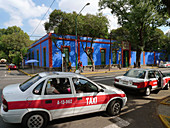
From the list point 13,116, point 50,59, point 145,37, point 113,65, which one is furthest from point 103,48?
point 13,116

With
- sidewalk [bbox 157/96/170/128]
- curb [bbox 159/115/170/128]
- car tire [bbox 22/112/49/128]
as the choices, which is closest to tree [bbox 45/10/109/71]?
sidewalk [bbox 157/96/170/128]

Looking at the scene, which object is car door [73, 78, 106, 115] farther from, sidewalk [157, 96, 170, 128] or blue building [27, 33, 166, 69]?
blue building [27, 33, 166, 69]

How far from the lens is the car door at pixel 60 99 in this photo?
10.7 ft

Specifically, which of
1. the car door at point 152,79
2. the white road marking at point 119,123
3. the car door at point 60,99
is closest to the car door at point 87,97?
the car door at point 60,99

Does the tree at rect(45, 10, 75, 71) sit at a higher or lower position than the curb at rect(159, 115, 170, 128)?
higher

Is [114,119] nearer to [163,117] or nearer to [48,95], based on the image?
[163,117]

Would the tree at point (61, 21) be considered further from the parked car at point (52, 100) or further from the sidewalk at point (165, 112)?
the sidewalk at point (165, 112)

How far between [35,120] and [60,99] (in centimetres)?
84

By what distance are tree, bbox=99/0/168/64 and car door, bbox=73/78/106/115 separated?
72.0 feet

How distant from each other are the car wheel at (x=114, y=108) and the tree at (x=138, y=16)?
70.9 feet

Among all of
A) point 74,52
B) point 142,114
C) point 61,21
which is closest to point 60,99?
point 142,114

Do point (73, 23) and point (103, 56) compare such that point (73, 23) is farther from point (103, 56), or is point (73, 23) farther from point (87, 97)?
point (87, 97)

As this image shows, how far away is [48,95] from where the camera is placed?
3297 mm

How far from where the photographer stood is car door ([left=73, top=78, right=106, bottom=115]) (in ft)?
11.9
